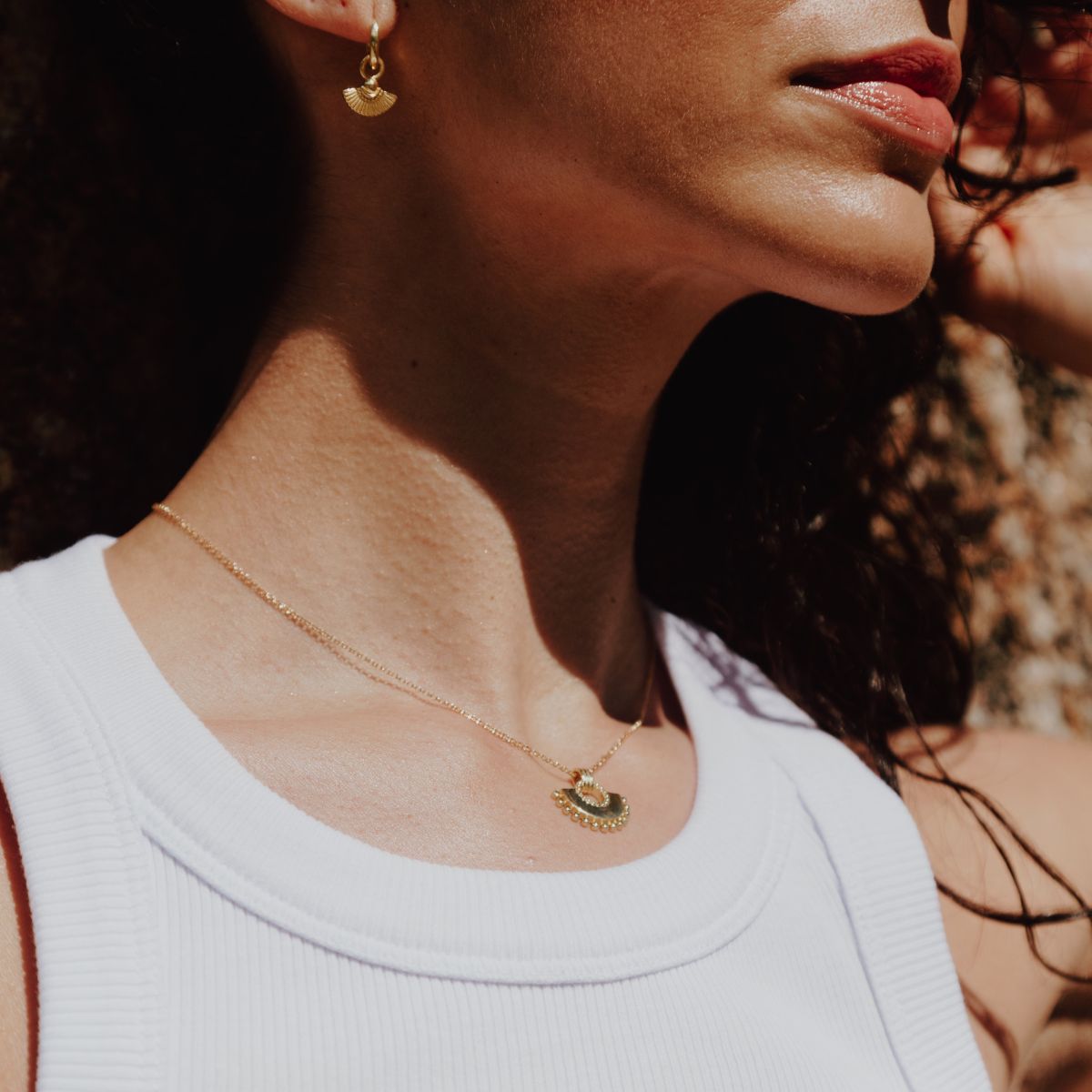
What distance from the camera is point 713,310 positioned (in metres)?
1.54

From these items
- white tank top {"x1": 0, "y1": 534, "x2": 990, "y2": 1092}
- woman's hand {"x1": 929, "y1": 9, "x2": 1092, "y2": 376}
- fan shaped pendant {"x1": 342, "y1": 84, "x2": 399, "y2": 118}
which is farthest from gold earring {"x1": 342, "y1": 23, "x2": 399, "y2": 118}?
woman's hand {"x1": 929, "y1": 9, "x2": 1092, "y2": 376}

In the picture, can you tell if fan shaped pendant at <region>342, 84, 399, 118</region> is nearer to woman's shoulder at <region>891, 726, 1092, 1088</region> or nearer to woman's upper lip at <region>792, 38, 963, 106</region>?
woman's upper lip at <region>792, 38, 963, 106</region>

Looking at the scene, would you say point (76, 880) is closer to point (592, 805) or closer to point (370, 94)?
point (592, 805)

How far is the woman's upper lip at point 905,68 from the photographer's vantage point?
125 cm

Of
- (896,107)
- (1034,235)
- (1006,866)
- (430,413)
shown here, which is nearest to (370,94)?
(430,413)

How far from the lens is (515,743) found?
1472 mm

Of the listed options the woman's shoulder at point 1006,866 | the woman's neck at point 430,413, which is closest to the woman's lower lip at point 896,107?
the woman's neck at point 430,413

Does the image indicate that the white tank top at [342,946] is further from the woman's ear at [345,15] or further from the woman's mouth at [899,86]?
the woman's mouth at [899,86]

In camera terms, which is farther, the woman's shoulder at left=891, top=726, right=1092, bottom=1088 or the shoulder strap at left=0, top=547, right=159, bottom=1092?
the woman's shoulder at left=891, top=726, right=1092, bottom=1088

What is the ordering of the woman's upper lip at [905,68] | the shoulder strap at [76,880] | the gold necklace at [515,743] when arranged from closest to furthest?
the shoulder strap at [76,880]
the woman's upper lip at [905,68]
the gold necklace at [515,743]

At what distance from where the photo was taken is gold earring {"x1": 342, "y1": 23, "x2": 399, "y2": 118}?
1304mm

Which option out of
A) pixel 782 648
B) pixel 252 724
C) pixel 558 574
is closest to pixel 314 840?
pixel 252 724

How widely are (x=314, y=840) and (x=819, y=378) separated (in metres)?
1.18

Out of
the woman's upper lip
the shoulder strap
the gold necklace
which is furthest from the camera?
the gold necklace
